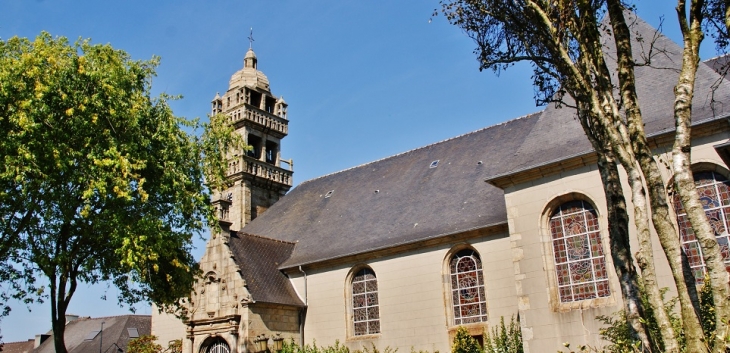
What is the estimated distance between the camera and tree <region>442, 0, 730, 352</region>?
6039mm

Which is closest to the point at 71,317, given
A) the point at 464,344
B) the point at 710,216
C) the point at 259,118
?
the point at 259,118

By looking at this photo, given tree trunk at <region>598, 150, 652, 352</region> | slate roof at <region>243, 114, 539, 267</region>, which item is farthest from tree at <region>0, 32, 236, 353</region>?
tree trunk at <region>598, 150, 652, 352</region>

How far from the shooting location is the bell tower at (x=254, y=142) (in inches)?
1098

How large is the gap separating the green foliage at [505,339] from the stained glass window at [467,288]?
72 centimetres

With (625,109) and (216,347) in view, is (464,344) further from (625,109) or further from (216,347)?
(625,109)

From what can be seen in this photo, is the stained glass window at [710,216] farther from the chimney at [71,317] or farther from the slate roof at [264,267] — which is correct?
the chimney at [71,317]

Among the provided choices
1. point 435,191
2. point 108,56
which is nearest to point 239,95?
point 435,191

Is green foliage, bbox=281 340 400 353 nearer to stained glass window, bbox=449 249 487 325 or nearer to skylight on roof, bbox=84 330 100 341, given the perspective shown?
stained glass window, bbox=449 249 487 325

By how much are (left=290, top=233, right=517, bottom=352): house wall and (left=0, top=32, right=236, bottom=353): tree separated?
5750 millimetres

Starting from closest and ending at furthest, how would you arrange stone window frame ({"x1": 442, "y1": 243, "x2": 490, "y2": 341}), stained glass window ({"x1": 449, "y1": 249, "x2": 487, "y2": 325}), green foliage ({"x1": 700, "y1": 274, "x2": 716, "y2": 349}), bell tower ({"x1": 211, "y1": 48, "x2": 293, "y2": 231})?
green foliage ({"x1": 700, "y1": 274, "x2": 716, "y2": 349}) < stone window frame ({"x1": 442, "y1": 243, "x2": 490, "y2": 341}) < stained glass window ({"x1": 449, "y1": 249, "x2": 487, "y2": 325}) < bell tower ({"x1": 211, "y1": 48, "x2": 293, "y2": 231})

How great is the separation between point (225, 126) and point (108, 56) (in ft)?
10.7

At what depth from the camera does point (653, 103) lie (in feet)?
43.9

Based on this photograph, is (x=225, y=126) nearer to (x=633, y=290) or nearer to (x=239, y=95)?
(x=633, y=290)

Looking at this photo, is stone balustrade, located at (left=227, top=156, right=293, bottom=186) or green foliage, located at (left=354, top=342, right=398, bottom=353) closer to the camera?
green foliage, located at (left=354, top=342, right=398, bottom=353)
